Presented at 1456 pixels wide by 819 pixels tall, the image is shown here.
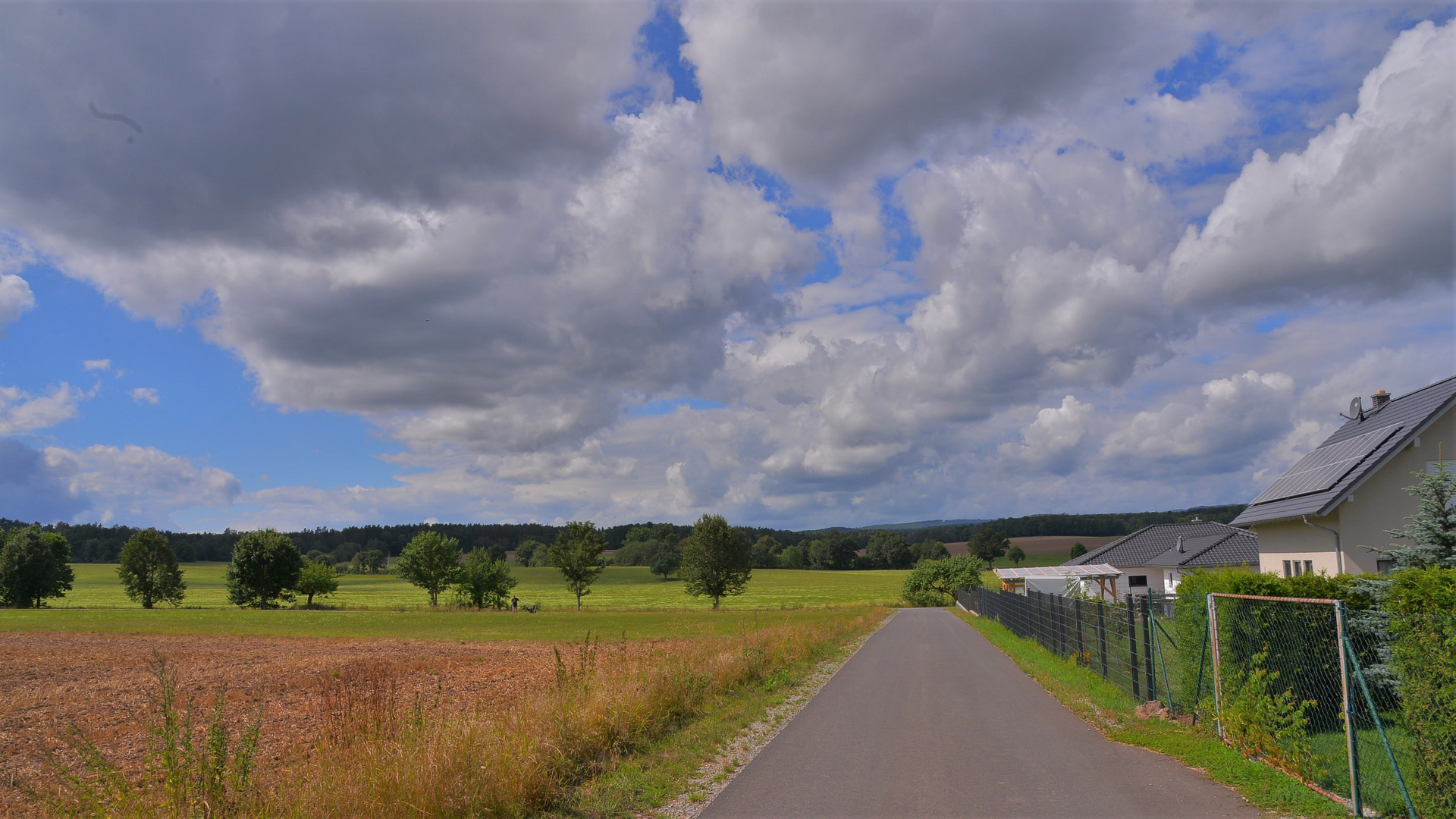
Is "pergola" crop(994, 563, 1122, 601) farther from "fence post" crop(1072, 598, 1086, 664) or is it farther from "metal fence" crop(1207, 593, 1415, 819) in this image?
"metal fence" crop(1207, 593, 1415, 819)

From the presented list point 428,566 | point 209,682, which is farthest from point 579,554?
point 209,682

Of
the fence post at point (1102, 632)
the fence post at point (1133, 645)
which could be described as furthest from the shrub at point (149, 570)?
the fence post at point (1133, 645)

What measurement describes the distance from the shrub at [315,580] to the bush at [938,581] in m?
58.3

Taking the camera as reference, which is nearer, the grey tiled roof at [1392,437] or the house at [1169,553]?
the grey tiled roof at [1392,437]

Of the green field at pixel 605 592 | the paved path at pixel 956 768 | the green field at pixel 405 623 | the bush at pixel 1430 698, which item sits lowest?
the green field at pixel 605 592

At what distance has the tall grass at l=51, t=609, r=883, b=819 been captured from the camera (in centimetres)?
605

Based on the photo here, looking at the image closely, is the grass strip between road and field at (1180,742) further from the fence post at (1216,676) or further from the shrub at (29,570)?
the shrub at (29,570)

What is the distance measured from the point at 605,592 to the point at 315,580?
31109mm

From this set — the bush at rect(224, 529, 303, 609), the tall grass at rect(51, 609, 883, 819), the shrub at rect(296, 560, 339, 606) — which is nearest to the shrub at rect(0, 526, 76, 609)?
the bush at rect(224, 529, 303, 609)

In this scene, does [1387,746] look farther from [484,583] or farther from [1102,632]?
[484,583]

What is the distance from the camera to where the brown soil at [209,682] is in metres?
11.4

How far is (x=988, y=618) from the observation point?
4319 centimetres

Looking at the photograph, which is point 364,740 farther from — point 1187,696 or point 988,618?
point 988,618

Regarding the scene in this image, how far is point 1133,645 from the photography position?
12500mm
